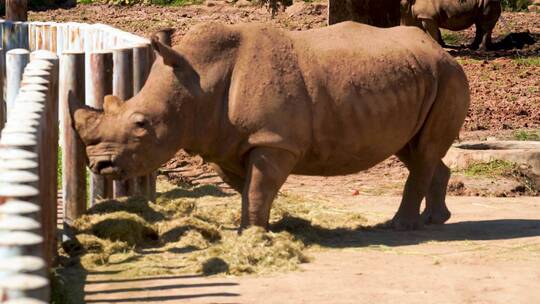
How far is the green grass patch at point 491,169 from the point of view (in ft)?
38.5

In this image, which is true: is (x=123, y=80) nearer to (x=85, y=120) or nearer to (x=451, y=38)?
(x=85, y=120)

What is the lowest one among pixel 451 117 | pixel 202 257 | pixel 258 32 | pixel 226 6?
pixel 226 6

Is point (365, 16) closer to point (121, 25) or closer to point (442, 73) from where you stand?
point (121, 25)

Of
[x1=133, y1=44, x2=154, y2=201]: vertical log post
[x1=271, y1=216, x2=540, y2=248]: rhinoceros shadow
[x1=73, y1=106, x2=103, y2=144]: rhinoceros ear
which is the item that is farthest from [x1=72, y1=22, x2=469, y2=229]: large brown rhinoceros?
[x1=133, y1=44, x2=154, y2=201]: vertical log post

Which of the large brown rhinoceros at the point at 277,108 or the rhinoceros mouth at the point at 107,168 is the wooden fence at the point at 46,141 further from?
the large brown rhinoceros at the point at 277,108

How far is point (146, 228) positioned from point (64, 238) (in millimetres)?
548

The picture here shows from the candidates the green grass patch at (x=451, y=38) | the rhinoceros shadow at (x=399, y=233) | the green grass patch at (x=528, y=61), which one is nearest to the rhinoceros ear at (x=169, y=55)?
the rhinoceros shadow at (x=399, y=233)

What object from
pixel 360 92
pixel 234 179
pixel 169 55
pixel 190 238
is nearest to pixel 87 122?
pixel 169 55

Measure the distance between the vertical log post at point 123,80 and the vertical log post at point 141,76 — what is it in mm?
181

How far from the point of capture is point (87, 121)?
8.01 meters

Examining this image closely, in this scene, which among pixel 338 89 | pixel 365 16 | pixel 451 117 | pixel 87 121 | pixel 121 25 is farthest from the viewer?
pixel 121 25

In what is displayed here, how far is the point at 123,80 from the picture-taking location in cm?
912

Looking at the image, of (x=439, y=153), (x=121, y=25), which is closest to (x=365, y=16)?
(x=121, y=25)

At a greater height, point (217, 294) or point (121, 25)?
point (217, 294)
